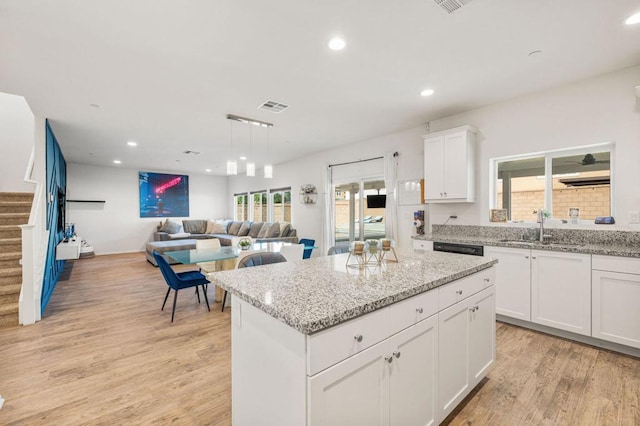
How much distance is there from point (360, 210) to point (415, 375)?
4.51m

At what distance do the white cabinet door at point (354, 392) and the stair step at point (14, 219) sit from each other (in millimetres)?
5607

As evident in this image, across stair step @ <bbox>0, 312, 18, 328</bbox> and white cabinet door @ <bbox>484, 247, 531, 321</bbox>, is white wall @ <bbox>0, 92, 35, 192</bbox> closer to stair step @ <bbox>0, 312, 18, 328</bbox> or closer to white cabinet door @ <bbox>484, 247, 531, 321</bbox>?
stair step @ <bbox>0, 312, 18, 328</bbox>

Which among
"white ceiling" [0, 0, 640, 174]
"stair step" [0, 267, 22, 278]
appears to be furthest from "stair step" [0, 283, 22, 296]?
"white ceiling" [0, 0, 640, 174]

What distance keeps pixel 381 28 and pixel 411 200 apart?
3.01 meters

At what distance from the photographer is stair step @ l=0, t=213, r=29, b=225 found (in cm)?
443

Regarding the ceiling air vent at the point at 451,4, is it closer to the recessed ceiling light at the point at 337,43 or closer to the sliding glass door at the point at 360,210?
the recessed ceiling light at the point at 337,43

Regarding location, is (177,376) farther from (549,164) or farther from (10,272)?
(549,164)

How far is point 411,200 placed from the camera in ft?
15.7

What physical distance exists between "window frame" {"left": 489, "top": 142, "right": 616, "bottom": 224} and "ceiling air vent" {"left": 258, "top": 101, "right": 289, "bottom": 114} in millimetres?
2833

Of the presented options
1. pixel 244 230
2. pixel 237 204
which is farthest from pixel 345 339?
pixel 237 204

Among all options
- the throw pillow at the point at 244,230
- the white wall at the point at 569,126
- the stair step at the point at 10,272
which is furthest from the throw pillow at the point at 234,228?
the white wall at the point at 569,126

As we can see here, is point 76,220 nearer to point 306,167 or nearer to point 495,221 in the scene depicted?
point 306,167

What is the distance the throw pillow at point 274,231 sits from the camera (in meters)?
7.21

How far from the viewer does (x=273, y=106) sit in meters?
3.83
